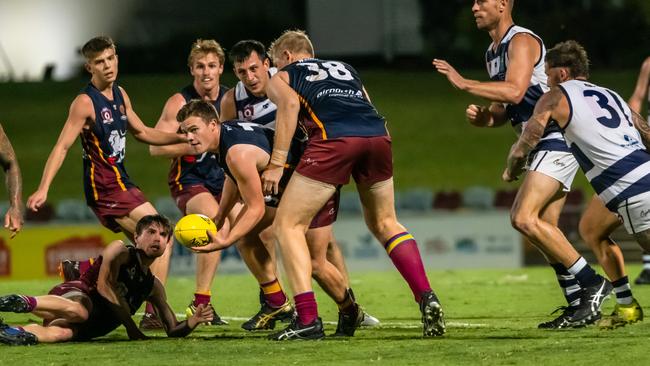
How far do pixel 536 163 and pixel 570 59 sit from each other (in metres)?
0.86

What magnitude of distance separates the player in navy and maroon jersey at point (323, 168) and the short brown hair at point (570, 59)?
113 centimetres

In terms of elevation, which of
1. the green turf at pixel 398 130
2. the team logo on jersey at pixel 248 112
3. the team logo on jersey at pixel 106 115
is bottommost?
the green turf at pixel 398 130

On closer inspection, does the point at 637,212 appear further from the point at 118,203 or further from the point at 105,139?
the point at 105,139

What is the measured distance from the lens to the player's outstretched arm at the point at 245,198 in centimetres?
743

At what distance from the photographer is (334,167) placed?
7.34 meters

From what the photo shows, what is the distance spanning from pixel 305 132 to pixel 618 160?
1915 millimetres

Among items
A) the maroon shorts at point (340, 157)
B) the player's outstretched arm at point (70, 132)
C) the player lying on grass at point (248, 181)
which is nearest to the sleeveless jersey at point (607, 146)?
the maroon shorts at point (340, 157)

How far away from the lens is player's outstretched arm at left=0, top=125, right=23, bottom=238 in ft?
24.4

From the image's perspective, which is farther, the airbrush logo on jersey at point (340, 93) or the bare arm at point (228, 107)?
the bare arm at point (228, 107)

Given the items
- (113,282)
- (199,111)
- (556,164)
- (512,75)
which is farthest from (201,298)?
(512,75)

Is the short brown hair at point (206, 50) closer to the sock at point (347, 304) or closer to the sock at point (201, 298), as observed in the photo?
the sock at point (201, 298)

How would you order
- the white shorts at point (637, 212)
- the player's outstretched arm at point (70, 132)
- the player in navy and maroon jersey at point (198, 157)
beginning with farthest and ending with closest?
1. the player in navy and maroon jersey at point (198, 157)
2. the player's outstretched arm at point (70, 132)
3. the white shorts at point (637, 212)

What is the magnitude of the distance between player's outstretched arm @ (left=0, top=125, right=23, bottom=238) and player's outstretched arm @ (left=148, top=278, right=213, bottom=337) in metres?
0.93

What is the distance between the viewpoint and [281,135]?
733 cm
